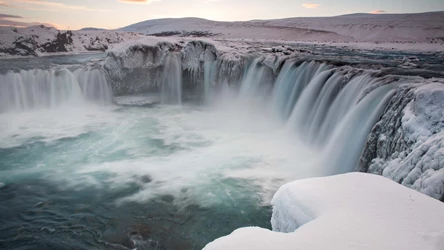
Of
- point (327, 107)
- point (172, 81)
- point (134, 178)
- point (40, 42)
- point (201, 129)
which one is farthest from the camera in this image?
point (40, 42)

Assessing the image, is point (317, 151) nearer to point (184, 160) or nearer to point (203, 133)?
point (184, 160)

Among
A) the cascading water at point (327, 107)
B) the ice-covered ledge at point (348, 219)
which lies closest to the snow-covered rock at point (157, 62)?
the cascading water at point (327, 107)

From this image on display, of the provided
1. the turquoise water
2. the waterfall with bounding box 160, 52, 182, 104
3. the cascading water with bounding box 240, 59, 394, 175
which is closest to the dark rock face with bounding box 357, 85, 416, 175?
the cascading water with bounding box 240, 59, 394, 175

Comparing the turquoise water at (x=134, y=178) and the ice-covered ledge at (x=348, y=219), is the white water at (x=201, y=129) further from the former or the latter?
the ice-covered ledge at (x=348, y=219)

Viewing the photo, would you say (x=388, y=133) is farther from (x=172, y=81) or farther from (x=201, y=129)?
(x=172, y=81)

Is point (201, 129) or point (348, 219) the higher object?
point (348, 219)

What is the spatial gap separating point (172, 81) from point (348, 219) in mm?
15179

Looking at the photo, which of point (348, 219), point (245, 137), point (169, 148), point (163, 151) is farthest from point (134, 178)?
point (348, 219)

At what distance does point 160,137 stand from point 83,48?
20209mm

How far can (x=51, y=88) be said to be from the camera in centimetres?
1512

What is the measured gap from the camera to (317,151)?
915 centimetres

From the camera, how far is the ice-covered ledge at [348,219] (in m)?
2.43

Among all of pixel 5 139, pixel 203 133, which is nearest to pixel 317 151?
pixel 203 133

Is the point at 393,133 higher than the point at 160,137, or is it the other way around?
the point at 393,133
